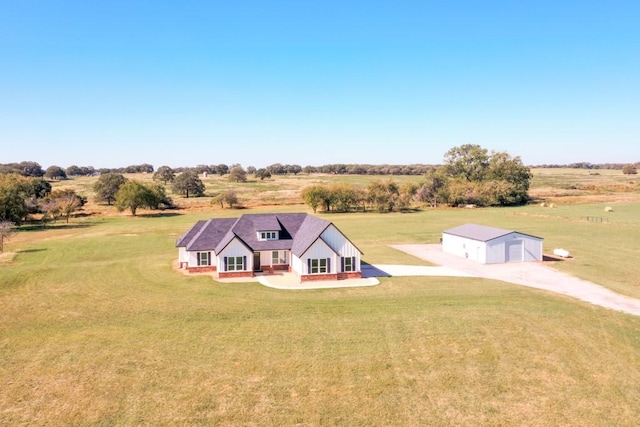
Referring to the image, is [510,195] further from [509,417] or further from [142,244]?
[509,417]

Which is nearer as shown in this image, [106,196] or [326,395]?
[326,395]

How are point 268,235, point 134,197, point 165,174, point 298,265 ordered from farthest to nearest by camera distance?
point 165,174, point 134,197, point 268,235, point 298,265

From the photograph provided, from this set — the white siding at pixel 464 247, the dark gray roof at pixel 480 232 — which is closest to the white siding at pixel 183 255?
the white siding at pixel 464 247

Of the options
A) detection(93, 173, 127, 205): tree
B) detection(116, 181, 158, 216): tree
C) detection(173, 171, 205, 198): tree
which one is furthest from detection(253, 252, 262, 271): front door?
detection(173, 171, 205, 198): tree

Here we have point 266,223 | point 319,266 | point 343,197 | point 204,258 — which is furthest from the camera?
point 343,197

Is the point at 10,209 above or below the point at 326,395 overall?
above

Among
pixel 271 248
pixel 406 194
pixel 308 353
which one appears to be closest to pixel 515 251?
pixel 271 248

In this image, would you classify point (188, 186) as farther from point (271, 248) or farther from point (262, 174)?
point (271, 248)

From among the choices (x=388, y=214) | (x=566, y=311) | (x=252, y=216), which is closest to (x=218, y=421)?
(x=566, y=311)
